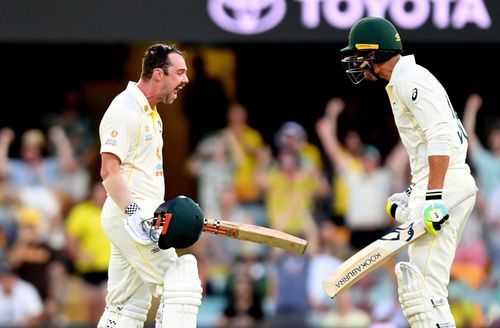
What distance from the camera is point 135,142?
670 cm

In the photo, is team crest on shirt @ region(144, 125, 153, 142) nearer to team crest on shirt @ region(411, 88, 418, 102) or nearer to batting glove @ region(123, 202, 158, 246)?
batting glove @ region(123, 202, 158, 246)

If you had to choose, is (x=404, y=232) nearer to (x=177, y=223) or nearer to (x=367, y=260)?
(x=367, y=260)

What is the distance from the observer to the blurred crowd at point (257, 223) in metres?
10.8

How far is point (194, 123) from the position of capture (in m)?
11.9

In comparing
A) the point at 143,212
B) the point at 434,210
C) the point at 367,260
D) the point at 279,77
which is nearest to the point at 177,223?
the point at 143,212

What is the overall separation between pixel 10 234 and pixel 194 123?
2048 mm

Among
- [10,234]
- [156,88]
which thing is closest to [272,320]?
[10,234]

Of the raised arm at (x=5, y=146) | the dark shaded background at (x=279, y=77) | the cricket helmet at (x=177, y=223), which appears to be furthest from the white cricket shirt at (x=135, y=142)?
the dark shaded background at (x=279, y=77)

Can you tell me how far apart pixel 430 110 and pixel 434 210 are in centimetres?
52

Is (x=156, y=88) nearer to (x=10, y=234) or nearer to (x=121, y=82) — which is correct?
(x=10, y=234)

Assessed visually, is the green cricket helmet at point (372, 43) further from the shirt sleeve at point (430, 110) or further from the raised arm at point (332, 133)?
the raised arm at point (332, 133)

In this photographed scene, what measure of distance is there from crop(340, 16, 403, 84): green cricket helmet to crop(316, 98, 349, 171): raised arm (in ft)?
14.3

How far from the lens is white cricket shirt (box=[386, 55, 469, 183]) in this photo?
652cm

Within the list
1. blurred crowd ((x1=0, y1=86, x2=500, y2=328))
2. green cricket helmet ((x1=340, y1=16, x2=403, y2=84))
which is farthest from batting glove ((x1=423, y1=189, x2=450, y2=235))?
blurred crowd ((x1=0, y1=86, x2=500, y2=328))
